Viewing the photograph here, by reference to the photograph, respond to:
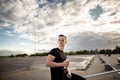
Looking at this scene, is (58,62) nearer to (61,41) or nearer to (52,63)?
(52,63)

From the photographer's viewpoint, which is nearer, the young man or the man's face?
the young man

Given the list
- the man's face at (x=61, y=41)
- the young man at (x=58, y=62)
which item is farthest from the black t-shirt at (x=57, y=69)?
the man's face at (x=61, y=41)

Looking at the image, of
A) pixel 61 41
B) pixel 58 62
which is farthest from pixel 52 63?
A: pixel 61 41

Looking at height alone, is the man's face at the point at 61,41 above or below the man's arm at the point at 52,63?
above

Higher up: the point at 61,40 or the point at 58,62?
the point at 61,40

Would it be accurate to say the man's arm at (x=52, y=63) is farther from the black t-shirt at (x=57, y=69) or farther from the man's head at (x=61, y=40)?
the man's head at (x=61, y=40)

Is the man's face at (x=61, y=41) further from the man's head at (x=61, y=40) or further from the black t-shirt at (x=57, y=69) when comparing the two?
the black t-shirt at (x=57, y=69)

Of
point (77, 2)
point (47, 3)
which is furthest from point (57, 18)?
point (47, 3)

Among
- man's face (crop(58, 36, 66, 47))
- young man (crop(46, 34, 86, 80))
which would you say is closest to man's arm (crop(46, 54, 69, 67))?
young man (crop(46, 34, 86, 80))

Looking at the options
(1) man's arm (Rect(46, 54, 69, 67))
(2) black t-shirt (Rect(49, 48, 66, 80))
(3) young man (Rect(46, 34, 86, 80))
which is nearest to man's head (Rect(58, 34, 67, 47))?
A: (3) young man (Rect(46, 34, 86, 80))

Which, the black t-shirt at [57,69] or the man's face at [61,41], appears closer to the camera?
the black t-shirt at [57,69]

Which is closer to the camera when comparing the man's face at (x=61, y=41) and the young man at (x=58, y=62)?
the young man at (x=58, y=62)

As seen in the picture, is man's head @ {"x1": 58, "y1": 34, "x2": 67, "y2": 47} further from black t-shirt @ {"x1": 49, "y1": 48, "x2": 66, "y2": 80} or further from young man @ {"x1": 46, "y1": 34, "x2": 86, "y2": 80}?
black t-shirt @ {"x1": 49, "y1": 48, "x2": 66, "y2": 80}

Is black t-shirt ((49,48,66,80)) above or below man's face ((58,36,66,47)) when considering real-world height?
below
